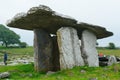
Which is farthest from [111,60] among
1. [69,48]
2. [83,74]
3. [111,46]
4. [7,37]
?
[7,37]

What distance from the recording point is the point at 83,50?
1036 inches

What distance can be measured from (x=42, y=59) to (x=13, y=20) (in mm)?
3651

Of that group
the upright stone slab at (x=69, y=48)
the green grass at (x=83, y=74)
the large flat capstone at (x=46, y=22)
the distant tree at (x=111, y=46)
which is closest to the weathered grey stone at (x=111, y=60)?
the large flat capstone at (x=46, y=22)

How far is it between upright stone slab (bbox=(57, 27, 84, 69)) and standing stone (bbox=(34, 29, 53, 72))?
2.13 meters

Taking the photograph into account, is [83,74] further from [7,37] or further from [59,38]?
[7,37]

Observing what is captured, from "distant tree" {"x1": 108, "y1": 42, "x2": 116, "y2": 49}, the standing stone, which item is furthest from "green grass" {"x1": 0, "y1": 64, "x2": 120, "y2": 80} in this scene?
"distant tree" {"x1": 108, "y1": 42, "x2": 116, "y2": 49}

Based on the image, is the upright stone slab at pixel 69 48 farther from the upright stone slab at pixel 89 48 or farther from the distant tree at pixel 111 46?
the distant tree at pixel 111 46

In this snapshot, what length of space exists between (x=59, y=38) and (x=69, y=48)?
36.4 inches

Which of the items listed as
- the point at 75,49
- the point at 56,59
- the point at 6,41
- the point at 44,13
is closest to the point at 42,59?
the point at 56,59

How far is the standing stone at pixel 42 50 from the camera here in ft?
86.4

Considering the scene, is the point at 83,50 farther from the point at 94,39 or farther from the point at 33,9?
the point at 33,9

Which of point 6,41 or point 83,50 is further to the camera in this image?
point 6,41

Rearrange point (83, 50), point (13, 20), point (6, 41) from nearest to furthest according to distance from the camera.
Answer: point (13, 20), point (83, 50), point (6, 41)

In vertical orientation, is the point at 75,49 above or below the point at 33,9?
below
